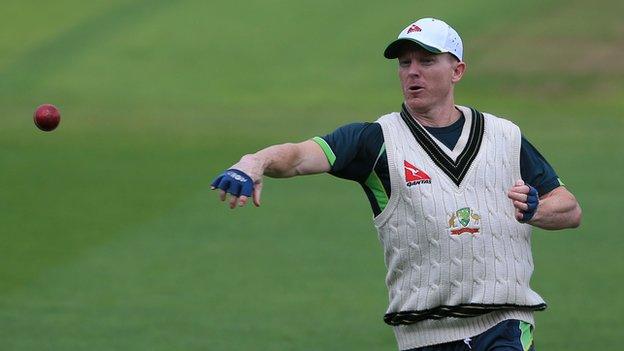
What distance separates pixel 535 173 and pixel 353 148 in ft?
3.24

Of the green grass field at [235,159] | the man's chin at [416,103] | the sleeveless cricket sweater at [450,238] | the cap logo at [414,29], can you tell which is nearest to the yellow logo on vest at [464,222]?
the sleeveless cricket sweater at [450,238]

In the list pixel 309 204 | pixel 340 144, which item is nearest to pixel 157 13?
pixel 309 204

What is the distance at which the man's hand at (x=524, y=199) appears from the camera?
22.9 feet

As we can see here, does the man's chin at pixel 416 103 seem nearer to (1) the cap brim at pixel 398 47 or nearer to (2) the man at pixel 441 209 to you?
(2) the man at pixel 441 209

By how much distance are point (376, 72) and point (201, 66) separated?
3354mm

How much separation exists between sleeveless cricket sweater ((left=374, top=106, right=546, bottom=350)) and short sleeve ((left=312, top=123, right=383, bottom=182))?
67 millimetres

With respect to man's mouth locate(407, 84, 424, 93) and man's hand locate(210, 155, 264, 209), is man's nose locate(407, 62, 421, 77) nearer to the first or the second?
man's mouth locate(407, 84, 424, 93)

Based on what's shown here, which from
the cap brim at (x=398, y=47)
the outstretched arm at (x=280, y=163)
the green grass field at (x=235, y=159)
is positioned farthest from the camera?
the green grass field at (x=235, y=159)

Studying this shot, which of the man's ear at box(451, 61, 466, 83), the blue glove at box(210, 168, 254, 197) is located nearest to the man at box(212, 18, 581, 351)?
the man's ear at box(451, 61, 466, 83)

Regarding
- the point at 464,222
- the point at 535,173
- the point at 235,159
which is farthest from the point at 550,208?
the point at 235,159

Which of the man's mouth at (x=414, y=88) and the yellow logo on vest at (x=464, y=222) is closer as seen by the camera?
the yellow logo on vest at (x=464, y=222)

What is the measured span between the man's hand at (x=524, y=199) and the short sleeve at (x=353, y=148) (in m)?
0.79

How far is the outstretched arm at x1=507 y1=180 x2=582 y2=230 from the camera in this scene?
23.0 ft

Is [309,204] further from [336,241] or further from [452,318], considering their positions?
[452,318]
